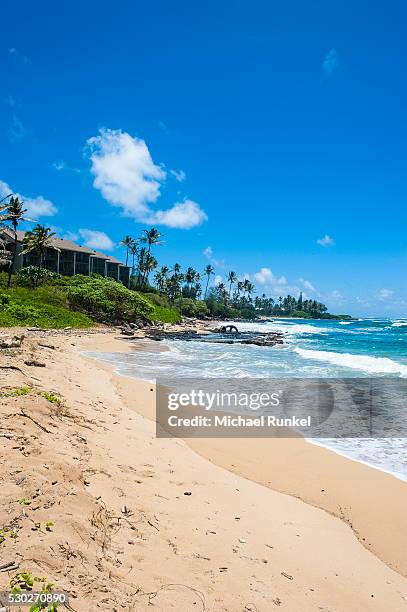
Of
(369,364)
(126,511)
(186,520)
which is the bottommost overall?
(369,364)

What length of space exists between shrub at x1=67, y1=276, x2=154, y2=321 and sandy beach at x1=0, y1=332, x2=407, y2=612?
34544 mm

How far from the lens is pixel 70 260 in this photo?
65.1m

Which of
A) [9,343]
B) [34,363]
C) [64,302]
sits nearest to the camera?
[34,363]

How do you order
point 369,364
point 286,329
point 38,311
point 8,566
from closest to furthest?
1. point 8,566
2. point 369,364
3. point 38,311
4. point 286,329

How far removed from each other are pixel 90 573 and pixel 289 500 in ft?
12.8

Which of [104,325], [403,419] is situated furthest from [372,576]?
[104,325]

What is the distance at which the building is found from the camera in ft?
192

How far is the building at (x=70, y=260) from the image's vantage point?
192 ft

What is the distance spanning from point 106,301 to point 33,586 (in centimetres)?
4130

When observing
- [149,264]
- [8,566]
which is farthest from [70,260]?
[8,566]

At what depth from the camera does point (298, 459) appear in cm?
811

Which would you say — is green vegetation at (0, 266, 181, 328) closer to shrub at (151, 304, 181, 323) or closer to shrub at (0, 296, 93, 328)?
shrub at (0, 296, 93, 328)

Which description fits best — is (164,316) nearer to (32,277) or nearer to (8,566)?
(32,277)

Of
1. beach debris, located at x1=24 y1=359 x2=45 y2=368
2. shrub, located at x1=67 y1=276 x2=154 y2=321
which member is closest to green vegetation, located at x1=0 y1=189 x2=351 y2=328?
shrub, located at x1=67 y1=276 x2=154 y2=321
